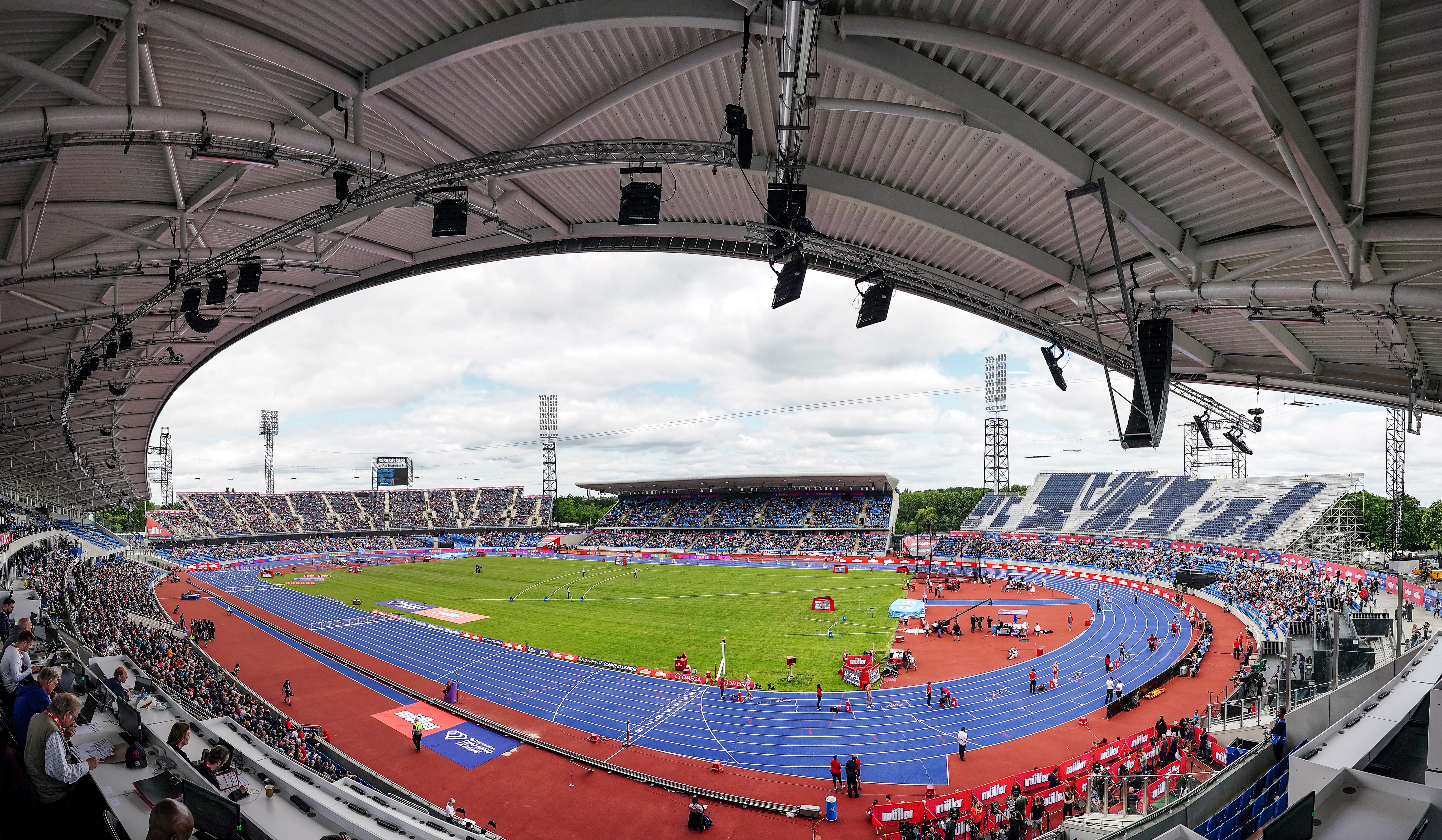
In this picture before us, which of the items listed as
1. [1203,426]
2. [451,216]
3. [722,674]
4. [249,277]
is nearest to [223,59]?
[451,216]

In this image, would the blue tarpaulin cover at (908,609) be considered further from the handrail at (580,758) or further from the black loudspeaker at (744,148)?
the black loudspeaker at (744,148)

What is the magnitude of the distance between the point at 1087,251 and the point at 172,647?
2923 cm

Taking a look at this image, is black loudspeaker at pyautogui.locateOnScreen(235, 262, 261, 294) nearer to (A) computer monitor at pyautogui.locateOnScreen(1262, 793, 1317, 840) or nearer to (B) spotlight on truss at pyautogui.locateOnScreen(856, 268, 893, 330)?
(B) spotlight on truss at pyautogui.locateOnScreen(856, 268, 893, 330)

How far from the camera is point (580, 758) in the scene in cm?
1612

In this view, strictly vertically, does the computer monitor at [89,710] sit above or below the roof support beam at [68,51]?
below

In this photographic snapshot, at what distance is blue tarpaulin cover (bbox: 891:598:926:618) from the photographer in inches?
1187

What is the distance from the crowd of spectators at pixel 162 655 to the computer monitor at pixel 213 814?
6726 millimetres

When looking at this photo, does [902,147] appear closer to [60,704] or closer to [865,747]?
[60,704]

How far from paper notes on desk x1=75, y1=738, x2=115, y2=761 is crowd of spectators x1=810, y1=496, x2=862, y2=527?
58.9 meters

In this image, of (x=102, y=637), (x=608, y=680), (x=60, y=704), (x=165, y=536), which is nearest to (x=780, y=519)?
(x=608, y=680)

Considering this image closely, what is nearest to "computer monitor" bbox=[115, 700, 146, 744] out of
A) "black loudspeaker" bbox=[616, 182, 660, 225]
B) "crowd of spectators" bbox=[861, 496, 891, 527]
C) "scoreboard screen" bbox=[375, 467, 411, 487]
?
"black loudspeaker" bbox=[616, 182, 660, 225]

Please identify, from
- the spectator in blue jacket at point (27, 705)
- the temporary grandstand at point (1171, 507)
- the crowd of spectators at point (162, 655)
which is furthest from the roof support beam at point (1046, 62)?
the temporary grandstand at point (1171, 507)

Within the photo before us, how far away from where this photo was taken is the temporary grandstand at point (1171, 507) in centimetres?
4506

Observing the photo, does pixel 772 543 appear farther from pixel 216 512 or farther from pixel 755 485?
pixel 216 512
